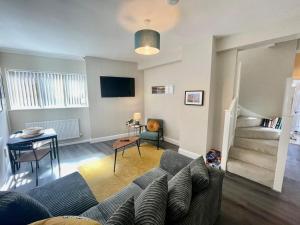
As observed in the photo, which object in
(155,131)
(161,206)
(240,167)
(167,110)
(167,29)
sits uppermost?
(167,29)

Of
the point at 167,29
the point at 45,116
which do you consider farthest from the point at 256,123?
the point at 45,116

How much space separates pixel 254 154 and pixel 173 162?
1832 mm

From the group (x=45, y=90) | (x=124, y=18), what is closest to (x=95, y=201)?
(x=124, y=18)

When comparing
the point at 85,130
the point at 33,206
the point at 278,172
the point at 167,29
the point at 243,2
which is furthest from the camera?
the point at 85,130

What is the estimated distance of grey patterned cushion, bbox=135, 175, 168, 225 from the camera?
0.82m

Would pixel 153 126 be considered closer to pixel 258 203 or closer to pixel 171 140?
pixel 171 140

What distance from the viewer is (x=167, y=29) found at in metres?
2.40

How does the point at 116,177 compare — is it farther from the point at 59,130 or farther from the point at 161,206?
the point at 59,130

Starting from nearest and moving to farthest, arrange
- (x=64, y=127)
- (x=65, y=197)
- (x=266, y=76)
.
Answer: (x=65, y=197) → (x=266, y=76) → (x=64, y=127)

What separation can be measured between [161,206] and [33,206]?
794mm

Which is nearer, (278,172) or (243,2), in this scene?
(243,2)

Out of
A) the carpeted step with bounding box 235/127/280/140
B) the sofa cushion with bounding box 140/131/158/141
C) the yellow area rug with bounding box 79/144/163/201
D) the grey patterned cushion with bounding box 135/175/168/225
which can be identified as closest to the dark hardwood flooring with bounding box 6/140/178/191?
the yellow area rug with bounding box 79/144/163/201

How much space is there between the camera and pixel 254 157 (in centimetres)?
267

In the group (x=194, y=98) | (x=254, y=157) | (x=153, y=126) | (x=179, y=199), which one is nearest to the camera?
(x=179, y=199)
